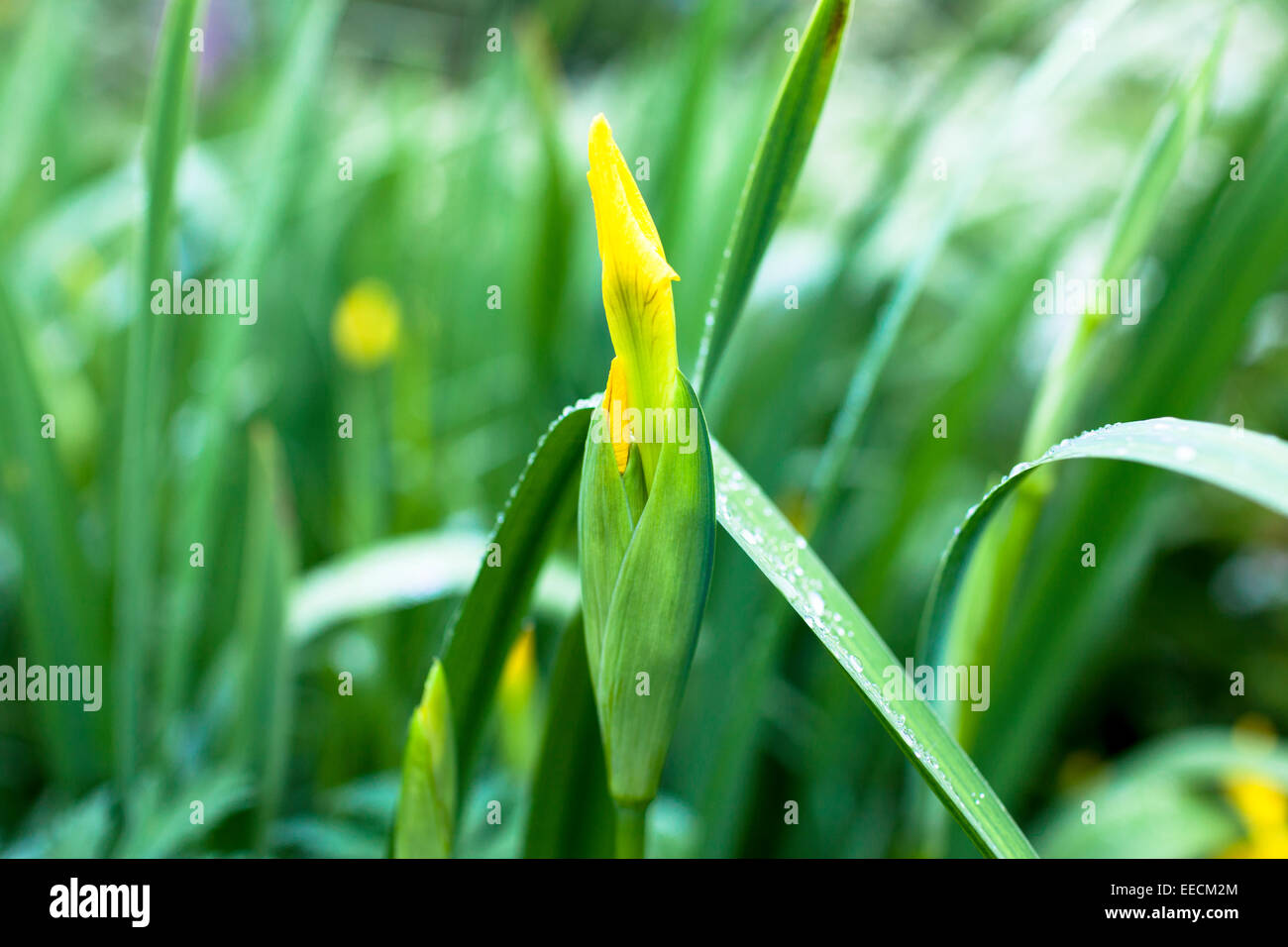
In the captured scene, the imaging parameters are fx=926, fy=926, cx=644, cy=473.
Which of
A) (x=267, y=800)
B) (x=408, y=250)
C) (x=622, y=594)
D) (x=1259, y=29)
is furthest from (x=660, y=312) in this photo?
(x=1259, y=29)

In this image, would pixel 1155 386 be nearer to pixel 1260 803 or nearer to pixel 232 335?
pixel 1260 803

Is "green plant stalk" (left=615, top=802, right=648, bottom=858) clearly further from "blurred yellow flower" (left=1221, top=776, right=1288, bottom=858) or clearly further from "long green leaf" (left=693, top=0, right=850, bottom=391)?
"blurred yellow flower" (left=1221, top=776, right=1288, bottom=858)

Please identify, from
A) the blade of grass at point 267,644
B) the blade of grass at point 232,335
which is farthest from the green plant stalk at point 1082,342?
the blade of grass at point 232,335

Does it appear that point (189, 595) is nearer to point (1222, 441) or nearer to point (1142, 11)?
point (1222, 441)

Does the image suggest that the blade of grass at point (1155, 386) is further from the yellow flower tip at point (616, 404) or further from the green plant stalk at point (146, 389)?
the green plant stalk at point (146, 389)

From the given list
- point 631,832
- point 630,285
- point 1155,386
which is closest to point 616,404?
point 630,285

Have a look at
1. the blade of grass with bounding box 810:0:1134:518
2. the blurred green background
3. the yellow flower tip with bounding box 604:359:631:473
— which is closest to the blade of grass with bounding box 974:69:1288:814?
the blurred green background
